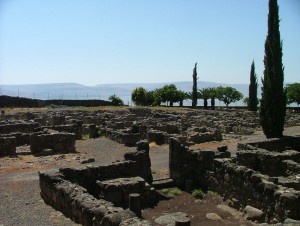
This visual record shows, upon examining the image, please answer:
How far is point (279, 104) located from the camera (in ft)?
98.8

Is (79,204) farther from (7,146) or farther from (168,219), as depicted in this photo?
(7,146)

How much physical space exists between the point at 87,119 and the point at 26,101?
107ft

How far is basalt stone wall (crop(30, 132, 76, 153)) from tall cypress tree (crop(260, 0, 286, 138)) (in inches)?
611

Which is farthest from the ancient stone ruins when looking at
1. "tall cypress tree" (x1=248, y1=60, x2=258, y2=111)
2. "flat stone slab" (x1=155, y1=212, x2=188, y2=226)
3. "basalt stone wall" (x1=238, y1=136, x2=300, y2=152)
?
"tall cypress tree" (x1=248, y1=60, x2=258, y2=111)

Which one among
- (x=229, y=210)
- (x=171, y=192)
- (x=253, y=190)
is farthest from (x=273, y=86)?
(x=253, y=190)

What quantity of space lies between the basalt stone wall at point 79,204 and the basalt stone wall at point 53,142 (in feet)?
37.0

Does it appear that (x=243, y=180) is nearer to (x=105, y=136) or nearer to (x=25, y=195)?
(x=25, y=195)

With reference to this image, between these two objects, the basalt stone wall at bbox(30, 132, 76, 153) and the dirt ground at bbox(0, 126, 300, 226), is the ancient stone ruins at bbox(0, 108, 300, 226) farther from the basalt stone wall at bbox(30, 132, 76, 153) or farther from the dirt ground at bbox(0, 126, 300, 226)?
the basalt stone wall at bbox(30, 132, 76, 153)

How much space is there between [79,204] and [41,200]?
12.1ft

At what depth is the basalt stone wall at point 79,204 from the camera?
A: 9.12 meters

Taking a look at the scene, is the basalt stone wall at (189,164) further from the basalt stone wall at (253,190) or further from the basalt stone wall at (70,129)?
the basalt stone wall at (70,129)

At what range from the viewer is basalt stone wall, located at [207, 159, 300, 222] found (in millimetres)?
11781

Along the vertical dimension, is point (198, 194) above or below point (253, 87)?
below

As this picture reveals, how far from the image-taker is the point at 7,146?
2425 cm
